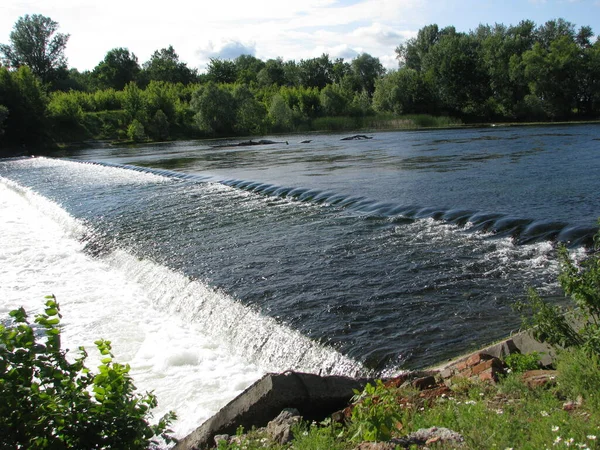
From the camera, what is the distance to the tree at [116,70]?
115188 millimetres

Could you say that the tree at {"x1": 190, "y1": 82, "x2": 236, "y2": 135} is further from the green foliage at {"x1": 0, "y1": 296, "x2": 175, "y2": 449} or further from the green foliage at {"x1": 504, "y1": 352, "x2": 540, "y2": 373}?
the green foliage at {"x1": 0, "y1": 296, "x2": 175, "y2": 449}

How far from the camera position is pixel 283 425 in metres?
4.76

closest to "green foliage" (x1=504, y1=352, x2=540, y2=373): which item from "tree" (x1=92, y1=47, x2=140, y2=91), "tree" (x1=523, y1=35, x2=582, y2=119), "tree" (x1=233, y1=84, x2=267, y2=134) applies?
"tree" (x1=523, y1=35, x2=582, y2=119)

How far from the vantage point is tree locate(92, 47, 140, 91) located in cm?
11519

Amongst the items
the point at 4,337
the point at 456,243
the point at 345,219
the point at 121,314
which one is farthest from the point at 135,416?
the point at 345,219

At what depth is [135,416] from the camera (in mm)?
4145

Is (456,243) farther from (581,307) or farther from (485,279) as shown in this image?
(581,307)

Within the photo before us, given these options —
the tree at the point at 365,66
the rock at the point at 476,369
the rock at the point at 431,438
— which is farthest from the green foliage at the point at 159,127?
the rock at the point at 431,438

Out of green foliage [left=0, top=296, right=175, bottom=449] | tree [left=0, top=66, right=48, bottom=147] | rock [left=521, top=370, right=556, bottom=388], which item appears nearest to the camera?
green foliage [left=0, top=296, right=175, bottom=449]

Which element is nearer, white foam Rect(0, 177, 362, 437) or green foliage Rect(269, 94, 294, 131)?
white foam Rect(0, 177, 362, 437)

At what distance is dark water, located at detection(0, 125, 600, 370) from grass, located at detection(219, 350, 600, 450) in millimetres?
2172

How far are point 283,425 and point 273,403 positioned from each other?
1.81 ft

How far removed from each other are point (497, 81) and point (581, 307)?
81.2 metres

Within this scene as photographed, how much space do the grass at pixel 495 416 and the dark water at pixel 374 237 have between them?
2.17 meters
